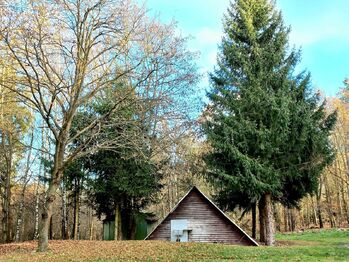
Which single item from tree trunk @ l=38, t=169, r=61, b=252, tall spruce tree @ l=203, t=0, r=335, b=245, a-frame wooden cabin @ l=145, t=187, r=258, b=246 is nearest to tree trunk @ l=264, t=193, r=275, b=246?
tall spruce tree @ l=203, t=0, r=335, b=245

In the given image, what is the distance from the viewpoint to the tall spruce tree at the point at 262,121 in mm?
20531

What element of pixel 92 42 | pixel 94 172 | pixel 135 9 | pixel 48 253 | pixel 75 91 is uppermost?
pixel 135 9

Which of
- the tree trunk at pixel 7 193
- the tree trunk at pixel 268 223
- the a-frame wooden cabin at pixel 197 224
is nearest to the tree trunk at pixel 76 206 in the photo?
the tree trunk at pixel 7 193

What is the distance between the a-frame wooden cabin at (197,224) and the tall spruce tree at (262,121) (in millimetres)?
1516

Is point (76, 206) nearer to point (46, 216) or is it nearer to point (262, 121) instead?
point (46, 216)

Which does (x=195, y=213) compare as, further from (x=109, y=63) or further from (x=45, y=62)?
(x=45, y=62)

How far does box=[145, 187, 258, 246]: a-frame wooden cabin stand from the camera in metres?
20.8

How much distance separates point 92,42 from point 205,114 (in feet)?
28.2

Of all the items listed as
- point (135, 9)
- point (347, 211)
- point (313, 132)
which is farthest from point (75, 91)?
A: point (347, 211)

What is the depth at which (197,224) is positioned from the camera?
2128 centimetres

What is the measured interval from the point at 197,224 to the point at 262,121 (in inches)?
284

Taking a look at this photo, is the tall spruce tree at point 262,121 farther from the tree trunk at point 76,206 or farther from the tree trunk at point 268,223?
the tree trunk at point 76,206

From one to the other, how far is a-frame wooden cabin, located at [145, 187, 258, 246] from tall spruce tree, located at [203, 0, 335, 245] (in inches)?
59.7

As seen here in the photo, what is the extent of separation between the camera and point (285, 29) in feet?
77.2
